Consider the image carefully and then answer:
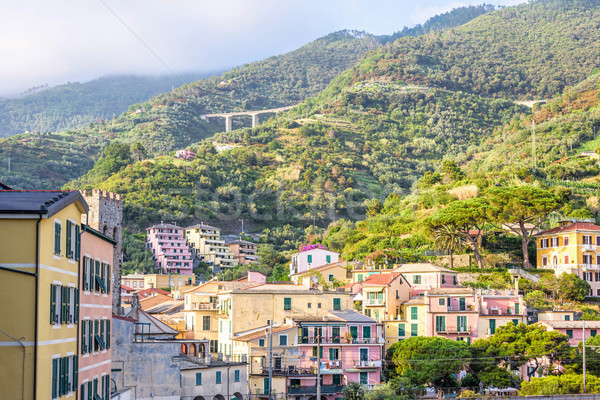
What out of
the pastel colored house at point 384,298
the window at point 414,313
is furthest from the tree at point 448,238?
the window at point 414,313

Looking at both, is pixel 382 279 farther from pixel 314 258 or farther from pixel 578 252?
pixel 578 252

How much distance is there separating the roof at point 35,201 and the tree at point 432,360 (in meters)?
33.0

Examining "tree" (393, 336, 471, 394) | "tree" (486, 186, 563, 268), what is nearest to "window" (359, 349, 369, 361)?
"tree" (393, 336, 471, 394)

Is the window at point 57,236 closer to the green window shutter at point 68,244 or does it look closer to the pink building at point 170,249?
the green window shutter at point 68,244

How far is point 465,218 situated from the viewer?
71.4m

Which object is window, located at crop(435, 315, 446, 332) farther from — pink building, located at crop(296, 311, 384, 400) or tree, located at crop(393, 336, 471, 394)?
pink building, located at crop(296, 311, 384, 400)

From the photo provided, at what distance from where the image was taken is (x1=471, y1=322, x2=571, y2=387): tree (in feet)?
167

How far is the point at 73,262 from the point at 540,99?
187577 mm

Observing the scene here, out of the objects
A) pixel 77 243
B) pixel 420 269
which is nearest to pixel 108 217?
pixel 77 243

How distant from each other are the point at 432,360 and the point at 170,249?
5738cm

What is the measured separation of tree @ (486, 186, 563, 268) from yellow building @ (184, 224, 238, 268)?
130 ft

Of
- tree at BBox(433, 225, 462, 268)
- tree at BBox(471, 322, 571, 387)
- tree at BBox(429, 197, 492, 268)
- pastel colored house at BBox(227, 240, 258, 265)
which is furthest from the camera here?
pastel colored house at BBox(227, 240, 258, 265)

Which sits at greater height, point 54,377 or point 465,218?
point 465,218

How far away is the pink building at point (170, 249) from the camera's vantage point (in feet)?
328
